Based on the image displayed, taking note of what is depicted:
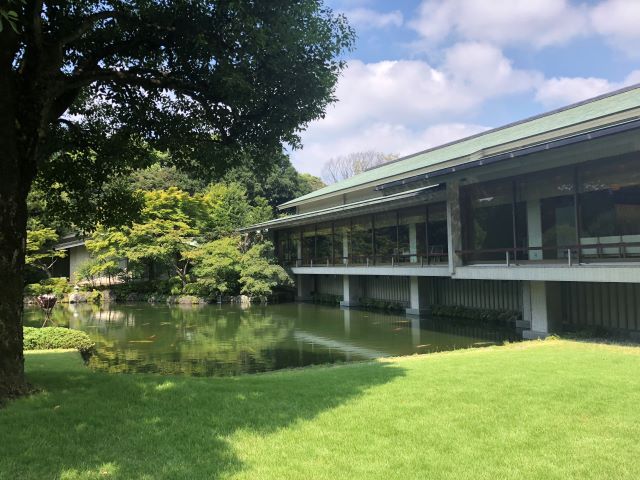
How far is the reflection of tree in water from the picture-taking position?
446 inches

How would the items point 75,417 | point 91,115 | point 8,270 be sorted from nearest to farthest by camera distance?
1. point 75,417
2. point 8,270
3. point 91,115

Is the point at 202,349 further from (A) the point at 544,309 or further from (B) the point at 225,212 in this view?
(B) the point at 225,212

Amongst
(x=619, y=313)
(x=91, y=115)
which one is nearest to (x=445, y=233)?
(x=619, y=313)

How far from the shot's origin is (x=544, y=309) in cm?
1348

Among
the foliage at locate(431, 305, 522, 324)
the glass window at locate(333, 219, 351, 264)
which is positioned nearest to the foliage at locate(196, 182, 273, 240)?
the glass window at locate(333, 219, 351, 264)

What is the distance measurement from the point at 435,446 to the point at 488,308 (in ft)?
51.0

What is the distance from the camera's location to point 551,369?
7.05 metres

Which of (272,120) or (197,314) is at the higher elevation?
(272,120)

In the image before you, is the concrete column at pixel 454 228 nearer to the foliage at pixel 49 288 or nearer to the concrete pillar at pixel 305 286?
the concrete pillar at pixel 305 286

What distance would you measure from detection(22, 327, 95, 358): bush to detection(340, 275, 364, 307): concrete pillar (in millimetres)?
15495

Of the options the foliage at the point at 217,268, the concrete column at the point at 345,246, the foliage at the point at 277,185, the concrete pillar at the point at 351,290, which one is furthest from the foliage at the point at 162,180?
the concrete pillar at the point at 351,290

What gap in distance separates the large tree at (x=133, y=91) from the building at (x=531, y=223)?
7397 mm

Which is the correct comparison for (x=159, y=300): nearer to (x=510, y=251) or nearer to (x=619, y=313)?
(x=510, y=251)

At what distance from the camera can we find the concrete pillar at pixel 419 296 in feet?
67.9
